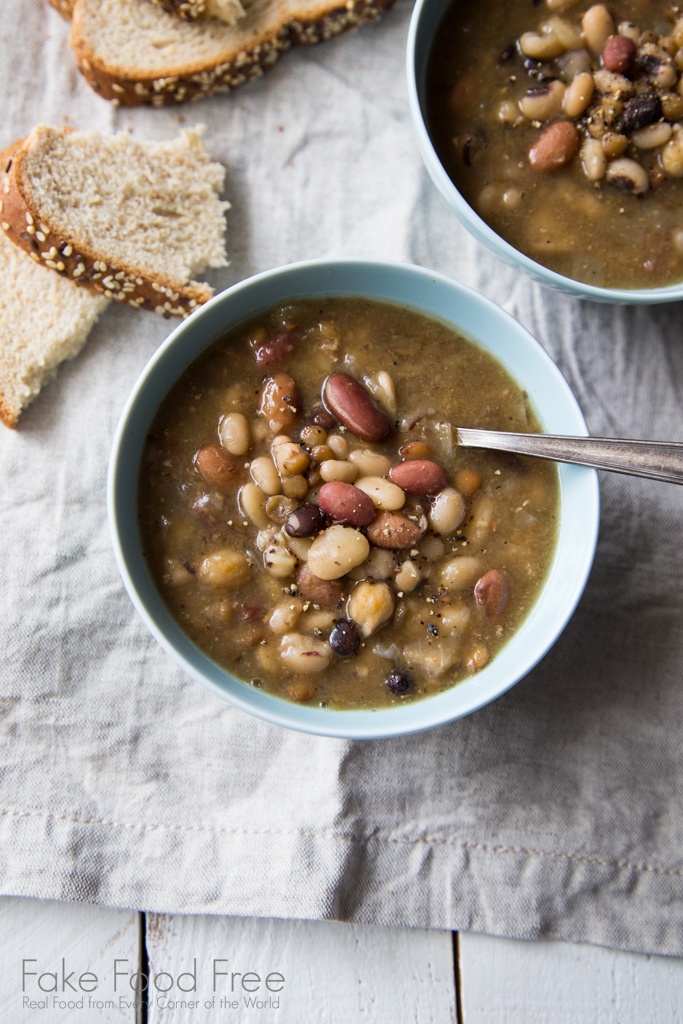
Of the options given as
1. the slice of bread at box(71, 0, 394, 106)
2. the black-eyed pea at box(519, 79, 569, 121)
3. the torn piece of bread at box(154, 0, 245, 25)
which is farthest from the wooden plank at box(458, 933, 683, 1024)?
the torn piece of bread at box(154, 0, 245, 25)

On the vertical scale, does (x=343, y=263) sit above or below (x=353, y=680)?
above

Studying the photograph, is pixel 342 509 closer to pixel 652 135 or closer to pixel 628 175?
pixel 628 175

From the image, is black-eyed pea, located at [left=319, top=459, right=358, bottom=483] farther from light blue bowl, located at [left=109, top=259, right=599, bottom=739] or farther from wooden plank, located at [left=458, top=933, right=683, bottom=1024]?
wooden plank, located at [left=458, top=933, right=683, bottom=1024]

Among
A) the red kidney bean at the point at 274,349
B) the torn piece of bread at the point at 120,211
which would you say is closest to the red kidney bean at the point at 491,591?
the red kidney bean at the point at 274,349

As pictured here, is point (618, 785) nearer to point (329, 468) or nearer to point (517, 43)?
point (329, 468)

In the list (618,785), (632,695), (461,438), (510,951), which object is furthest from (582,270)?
(510,951)

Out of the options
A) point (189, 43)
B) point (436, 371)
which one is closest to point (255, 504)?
point (436, 371)
